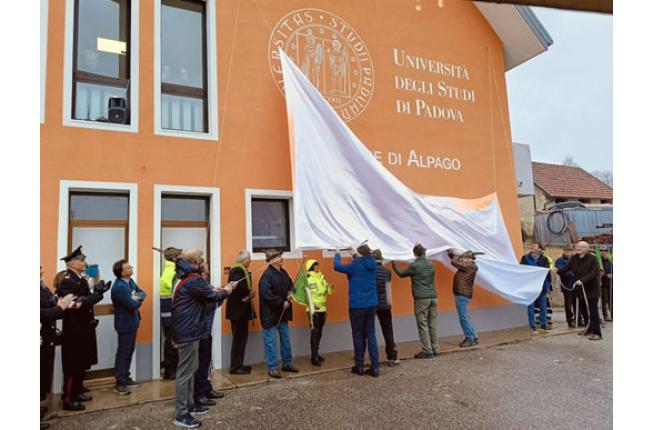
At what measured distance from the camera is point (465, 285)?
803cm

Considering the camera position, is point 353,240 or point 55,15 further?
point 353,240

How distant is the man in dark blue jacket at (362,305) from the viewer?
6.30 m

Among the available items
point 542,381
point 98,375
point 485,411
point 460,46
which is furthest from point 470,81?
point 98,375

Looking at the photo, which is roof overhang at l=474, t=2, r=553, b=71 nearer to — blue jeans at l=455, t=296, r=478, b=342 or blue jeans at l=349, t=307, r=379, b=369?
blue jeans at l=455, t=296, r=478, b=342

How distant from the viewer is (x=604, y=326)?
32.9 feet

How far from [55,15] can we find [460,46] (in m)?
7.99

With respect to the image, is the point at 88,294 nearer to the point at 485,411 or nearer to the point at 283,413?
the point at 283,413

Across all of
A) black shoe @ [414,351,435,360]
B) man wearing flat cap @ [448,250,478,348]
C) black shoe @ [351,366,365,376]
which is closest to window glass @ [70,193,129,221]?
black shoe @ [351,366,365,376]

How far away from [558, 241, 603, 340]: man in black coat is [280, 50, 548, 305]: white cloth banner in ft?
6.66

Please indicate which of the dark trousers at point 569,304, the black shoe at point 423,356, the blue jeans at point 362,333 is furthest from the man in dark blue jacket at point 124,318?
the dark trousers at point 569,304

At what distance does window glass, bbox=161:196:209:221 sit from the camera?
22.7 ft

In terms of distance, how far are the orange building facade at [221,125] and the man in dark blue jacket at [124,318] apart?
22.1 inches

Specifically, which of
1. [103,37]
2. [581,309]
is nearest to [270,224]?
[103,37]

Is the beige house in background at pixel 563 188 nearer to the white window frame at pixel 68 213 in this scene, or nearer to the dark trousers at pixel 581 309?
the dark trousers at pixel 581 309
